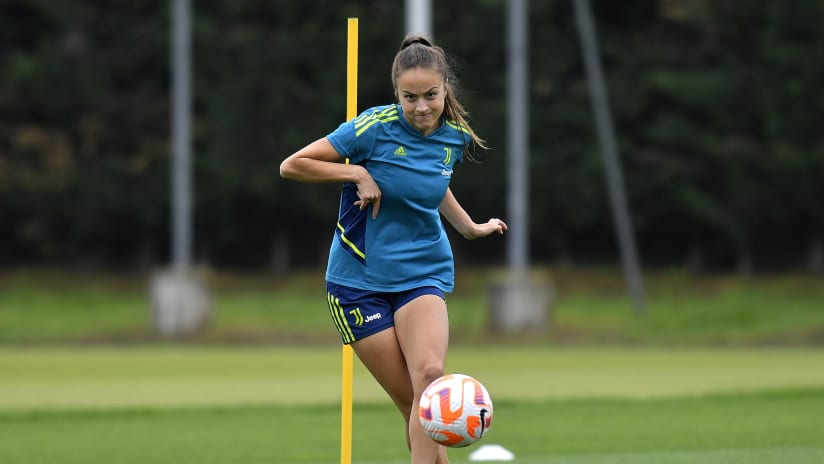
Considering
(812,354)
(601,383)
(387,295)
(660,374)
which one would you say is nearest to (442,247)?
(387,295)

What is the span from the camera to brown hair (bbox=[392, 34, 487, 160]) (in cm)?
609

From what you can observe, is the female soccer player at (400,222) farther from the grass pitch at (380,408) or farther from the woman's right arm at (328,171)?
the grass pitch at (380,408)

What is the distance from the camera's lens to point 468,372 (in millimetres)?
17688

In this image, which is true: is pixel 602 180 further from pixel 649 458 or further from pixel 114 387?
pixel 649 458

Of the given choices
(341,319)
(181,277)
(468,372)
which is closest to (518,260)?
(181,277)

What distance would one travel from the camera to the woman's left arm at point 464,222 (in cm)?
667

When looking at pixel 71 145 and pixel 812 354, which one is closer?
pixel 812 354

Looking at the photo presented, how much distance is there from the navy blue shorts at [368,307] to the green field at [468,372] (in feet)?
10.5

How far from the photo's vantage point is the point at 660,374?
1747 cm

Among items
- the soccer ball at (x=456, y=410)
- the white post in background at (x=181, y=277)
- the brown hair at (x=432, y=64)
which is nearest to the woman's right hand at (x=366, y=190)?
the brown hair at (x=432, y=64)

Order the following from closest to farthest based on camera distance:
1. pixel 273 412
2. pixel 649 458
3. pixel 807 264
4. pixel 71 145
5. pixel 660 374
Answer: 1. pixel 649 458
2. pixel 273 412
3. pixel 660 374
4. pixel 807 264
5. pixel 71 145

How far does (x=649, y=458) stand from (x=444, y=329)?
11.4 ft

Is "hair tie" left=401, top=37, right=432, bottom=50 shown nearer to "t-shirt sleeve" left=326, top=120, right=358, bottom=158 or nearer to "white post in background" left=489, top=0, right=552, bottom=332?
"t-shirt sleeve" left=326, top=120, right=358, bottom=158

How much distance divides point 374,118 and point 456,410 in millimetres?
1343
